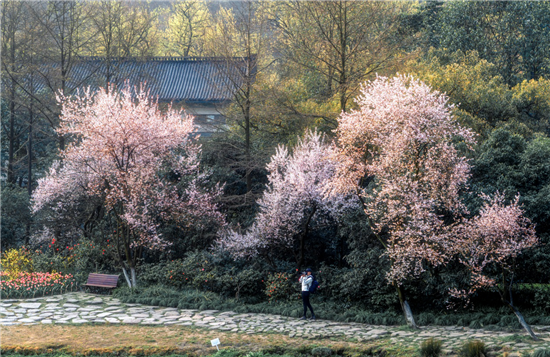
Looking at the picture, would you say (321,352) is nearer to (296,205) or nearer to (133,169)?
(296,205)

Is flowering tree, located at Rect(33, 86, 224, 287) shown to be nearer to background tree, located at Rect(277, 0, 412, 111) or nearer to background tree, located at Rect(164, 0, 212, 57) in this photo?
background tree, located at Rect(277, 0, 412, 111)

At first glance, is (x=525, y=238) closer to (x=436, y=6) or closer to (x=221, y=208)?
(x=221, y=208)

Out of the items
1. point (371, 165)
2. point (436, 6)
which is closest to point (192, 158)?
point (371, 165)

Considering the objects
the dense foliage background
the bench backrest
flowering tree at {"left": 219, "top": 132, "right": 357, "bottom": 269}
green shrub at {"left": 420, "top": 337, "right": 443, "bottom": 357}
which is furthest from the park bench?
green shrub at {"left": 420, "top": 337, "right": 443, "bottom": 357}

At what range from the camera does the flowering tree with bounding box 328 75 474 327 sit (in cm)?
1050

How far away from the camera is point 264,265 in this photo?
565 inches

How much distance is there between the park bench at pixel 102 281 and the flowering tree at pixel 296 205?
3148 millimetres

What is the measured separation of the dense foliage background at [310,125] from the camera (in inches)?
483

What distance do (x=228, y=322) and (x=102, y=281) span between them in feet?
15.4

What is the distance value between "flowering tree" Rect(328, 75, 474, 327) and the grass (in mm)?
2279

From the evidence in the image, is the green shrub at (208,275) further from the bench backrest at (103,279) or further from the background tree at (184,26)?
the background tree at (184,26)

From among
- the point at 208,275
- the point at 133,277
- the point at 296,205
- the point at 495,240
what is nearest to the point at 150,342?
the point at 208,275

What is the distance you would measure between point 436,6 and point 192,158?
1811 centimetres

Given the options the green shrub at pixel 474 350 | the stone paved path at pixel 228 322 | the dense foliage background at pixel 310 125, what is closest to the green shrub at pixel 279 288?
the dense foliage background at pixel 310 125
